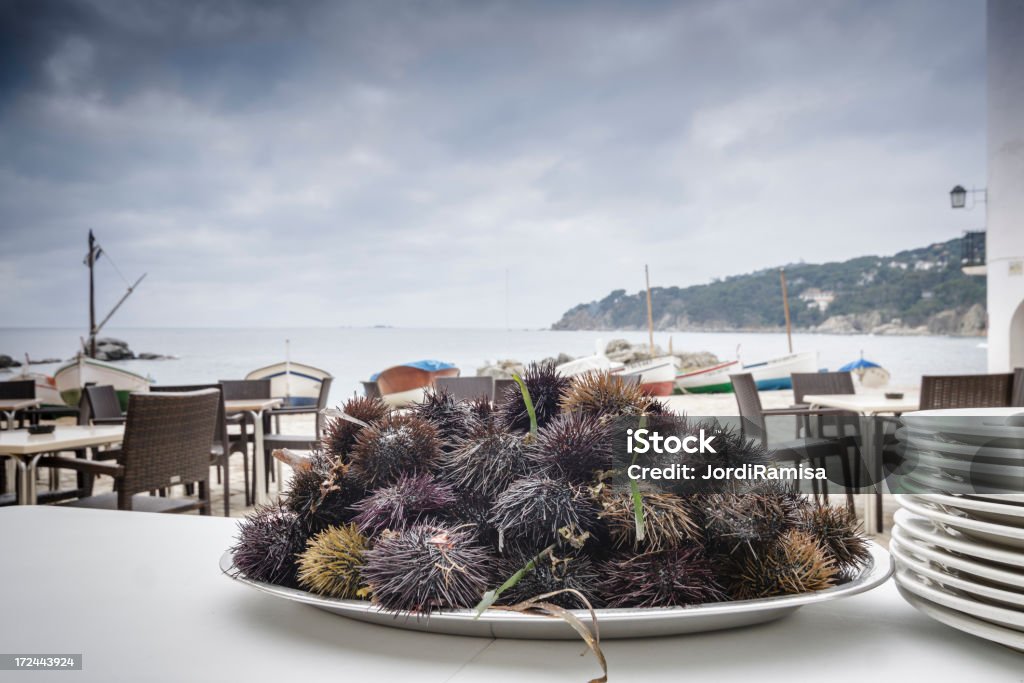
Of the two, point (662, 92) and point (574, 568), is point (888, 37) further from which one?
point (574, 568)

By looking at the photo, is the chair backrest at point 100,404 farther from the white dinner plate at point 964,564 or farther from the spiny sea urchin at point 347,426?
the white dinner plate at point 964,564

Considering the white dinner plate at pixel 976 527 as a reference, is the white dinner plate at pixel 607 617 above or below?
below

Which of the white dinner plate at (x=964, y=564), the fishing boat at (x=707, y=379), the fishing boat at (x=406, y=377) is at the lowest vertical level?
the fishing boat at (x=707, y=379)

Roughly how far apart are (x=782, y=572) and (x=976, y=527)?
12cm

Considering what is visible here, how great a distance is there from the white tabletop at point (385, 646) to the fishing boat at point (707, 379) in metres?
19.6

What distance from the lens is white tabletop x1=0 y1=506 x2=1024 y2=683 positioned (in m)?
0.39

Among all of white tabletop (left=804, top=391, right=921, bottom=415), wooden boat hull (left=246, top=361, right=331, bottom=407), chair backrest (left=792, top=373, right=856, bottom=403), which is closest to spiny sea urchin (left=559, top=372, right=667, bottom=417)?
white tabletop (left=804, top=391, right=921, bottom=415)

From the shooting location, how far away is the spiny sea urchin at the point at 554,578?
1.30 feet

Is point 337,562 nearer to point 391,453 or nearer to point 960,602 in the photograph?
point 391,453

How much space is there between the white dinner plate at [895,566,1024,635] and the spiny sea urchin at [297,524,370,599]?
0.39 m

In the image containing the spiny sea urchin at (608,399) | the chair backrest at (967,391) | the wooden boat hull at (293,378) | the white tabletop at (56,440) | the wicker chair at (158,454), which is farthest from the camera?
the wooden boat hull at (293,378)

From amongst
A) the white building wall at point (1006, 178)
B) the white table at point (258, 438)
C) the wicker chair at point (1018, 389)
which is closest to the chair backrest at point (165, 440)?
the white table at point (258, 438)

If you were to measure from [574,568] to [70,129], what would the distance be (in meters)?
34.6

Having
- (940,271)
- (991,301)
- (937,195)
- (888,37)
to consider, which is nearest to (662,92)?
(888,37)
